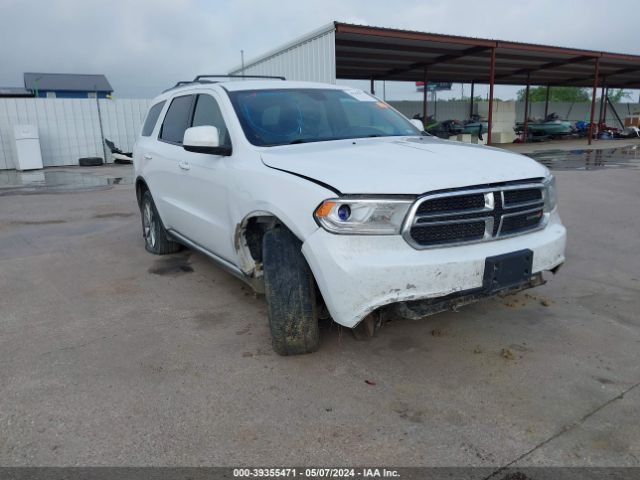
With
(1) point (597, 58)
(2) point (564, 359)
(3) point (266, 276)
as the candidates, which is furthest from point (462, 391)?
(1) point (597, 58)

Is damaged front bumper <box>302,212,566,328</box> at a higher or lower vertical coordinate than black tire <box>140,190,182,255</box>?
higher

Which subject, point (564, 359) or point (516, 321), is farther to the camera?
point (516, 321)

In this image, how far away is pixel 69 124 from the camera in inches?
775

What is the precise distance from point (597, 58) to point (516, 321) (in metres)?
25.3

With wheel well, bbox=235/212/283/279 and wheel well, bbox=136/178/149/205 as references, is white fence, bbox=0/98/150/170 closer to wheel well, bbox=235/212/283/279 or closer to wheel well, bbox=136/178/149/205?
wheel well, bbox=136/178/149/205

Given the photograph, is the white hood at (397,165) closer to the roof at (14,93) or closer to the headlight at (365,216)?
the headlight at (365,216)

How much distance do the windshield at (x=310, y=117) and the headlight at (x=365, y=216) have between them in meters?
1.08

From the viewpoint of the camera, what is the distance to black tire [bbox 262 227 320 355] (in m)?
3.00

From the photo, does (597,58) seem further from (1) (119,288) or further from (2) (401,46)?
(1) (119,288)

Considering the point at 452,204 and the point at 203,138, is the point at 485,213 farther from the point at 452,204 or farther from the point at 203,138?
the point at 203,138

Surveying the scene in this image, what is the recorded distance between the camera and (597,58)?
24312 millimetres

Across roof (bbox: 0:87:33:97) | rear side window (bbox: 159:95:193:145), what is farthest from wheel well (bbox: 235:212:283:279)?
roof (bbox: 0:87:33:97)

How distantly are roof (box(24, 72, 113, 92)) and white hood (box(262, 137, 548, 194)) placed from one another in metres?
58.0

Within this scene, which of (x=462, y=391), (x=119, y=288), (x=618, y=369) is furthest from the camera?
(x=119, y=288)
